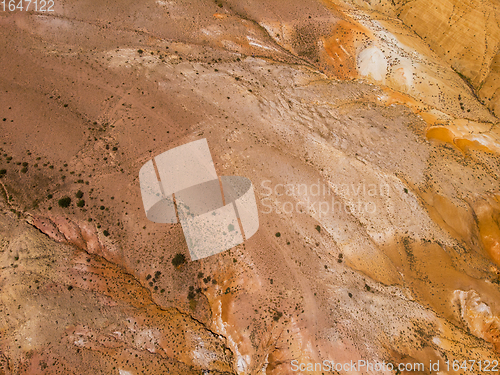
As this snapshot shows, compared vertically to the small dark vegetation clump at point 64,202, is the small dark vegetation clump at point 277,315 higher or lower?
lower

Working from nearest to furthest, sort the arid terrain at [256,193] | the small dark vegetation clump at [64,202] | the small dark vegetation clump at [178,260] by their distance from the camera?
the arid terrain at [256,193]
the small dark vegetation clump at [178,260]
the small dark vegetation clump at [64,202]

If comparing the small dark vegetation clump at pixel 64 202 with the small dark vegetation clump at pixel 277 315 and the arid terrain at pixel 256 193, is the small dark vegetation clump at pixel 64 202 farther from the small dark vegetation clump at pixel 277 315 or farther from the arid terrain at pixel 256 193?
the small dark vegetation clump at pixel 277 315

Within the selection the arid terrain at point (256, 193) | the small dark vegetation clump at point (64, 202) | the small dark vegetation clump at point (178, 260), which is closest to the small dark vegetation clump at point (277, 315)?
the arid terrain at point (256, 193)

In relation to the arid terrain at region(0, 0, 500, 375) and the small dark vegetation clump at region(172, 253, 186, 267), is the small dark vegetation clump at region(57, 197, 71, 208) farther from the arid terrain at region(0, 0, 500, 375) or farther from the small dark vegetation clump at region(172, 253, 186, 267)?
the small dark vegetation clump at region(172, 253, 186, 267)

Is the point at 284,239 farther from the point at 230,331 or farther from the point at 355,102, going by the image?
the point at 355,102

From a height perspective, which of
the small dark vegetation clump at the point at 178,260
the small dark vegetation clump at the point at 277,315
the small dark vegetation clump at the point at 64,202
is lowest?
the small dark vegetation clump at the point at 277,315

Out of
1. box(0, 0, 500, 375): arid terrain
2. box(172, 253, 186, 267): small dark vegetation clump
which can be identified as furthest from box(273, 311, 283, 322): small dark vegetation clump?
box(172, 253, 186, 267): small dark vegetation clump

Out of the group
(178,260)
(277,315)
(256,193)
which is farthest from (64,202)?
(277,315)
